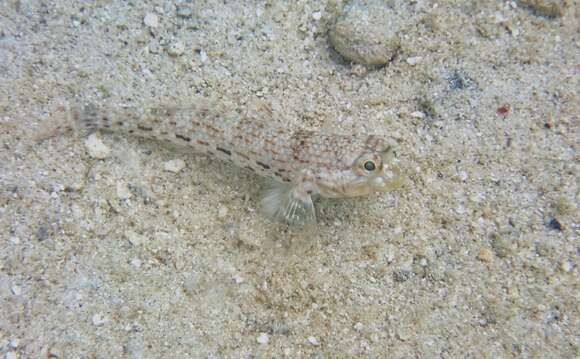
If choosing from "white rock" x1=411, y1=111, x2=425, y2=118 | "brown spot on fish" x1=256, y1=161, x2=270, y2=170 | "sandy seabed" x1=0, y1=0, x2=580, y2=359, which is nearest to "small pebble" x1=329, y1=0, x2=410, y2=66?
"sandy seabed" x1=0, y1=0, x2=580, y2=359

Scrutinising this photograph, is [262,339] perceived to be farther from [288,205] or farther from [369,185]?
[369,185]

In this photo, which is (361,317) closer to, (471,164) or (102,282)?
(471,164)

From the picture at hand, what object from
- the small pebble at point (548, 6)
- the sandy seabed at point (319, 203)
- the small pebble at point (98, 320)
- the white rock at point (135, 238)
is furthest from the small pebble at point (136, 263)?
the small pebble at point (548, 6)

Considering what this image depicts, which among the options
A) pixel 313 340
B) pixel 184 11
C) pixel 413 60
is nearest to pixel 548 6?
pixel 413 60

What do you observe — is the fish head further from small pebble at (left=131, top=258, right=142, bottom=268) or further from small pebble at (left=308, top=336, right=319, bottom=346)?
small pebble at (left=131, top=258, right=142, bottom=268)

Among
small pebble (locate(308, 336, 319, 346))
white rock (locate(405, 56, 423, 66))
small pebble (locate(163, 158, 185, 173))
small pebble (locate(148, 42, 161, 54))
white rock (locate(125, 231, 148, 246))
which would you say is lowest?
white rock (locate(125, 231, 148, 246))

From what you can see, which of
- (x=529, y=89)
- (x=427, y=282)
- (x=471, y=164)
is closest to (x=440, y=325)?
(x=427, y=282)

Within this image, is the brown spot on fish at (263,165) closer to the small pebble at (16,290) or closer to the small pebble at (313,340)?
the small pebble at (313,340)

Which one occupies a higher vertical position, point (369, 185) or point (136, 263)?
point (369, 185)
